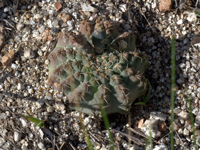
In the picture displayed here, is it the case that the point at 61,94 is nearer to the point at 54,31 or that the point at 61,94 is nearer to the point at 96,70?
the point at 96,70

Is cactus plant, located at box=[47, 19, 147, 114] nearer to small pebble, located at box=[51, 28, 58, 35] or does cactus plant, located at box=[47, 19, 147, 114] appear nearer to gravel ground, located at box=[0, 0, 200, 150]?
gravel ground, located at box=[0, 0, 200, 150]

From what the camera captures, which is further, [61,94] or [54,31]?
[54,31]

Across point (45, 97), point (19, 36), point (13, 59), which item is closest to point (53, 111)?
point (45, 97)

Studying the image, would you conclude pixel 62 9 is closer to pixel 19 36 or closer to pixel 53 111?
pixel 19 36

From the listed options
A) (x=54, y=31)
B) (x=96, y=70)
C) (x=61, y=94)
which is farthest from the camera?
(x=54, y=31)

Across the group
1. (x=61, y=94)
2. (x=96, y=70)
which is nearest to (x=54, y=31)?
(x=61, y=94)

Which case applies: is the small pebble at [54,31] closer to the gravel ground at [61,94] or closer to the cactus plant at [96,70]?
the gravel ground at [61,94]

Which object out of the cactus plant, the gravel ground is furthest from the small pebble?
the cactus plant
